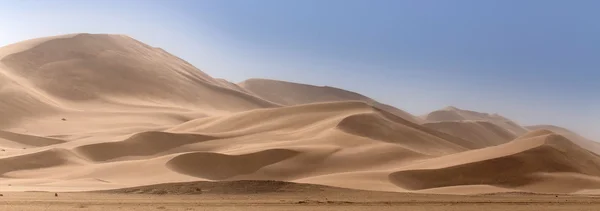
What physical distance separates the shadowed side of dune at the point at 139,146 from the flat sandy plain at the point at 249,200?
68.5 ft

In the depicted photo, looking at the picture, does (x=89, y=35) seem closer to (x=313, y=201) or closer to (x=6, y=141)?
(x=6, y=141)

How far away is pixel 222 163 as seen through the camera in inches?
1620

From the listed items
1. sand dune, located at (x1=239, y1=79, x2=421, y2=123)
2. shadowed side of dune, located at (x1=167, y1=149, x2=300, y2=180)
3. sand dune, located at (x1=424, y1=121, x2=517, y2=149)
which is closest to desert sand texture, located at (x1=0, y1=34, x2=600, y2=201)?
shadowed side of dune, located at (x1=167, y1=149, x2=300, y2=180)

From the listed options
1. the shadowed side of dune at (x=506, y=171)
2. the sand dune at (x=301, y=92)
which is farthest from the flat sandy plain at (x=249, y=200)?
the sand dune at (x=301, y=92)

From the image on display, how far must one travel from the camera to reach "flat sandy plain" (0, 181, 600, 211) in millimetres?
21000

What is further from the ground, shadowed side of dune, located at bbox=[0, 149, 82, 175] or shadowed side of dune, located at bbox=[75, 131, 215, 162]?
shadowed side of dune, located at bbox=[75, 131, 215, 162]

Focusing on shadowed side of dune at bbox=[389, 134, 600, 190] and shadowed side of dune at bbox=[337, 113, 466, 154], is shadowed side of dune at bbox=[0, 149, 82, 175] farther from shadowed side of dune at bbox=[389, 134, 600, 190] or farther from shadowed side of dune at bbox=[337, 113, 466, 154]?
shadowed side of dune at bbox=[389, 134, 600, 190]

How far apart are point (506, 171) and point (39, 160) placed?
27.8 metres

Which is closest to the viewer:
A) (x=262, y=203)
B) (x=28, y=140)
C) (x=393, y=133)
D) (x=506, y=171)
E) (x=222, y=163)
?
(x=262, y=203)

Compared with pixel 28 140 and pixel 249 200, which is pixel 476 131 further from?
pixel 249 200

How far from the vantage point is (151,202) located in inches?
882

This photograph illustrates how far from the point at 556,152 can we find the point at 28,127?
47.4 m

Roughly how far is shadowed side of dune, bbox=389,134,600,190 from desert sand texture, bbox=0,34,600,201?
7 cm

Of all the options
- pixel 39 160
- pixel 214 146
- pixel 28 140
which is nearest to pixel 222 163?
pixel 214 146
